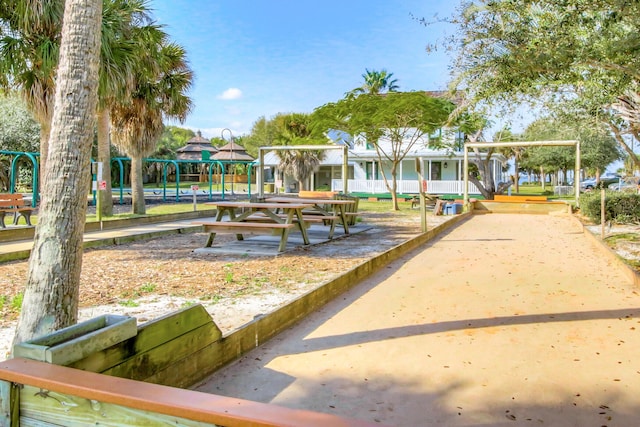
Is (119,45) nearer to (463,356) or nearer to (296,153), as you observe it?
(463,356)

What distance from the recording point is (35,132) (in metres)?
34.5

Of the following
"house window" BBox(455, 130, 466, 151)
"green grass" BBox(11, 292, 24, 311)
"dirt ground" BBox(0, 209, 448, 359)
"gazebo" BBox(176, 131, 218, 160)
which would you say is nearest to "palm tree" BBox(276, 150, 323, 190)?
"house window" BBox(455, 130, 466, 151)

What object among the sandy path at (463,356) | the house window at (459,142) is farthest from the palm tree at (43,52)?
the house window at (459,142)

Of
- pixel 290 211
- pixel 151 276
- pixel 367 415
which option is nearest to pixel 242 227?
pixel 290 211

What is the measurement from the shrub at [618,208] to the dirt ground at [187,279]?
362 inches

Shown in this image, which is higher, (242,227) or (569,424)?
(242,227)

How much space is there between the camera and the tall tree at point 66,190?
362 cm

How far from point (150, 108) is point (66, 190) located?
48.6 feet

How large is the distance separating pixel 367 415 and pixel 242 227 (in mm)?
6832

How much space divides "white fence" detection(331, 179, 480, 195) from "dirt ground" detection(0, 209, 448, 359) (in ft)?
73.6

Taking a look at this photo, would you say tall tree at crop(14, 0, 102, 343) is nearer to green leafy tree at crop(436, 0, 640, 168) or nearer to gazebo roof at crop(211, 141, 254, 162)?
green leafy tree at crop(436, 0, 640, 168)

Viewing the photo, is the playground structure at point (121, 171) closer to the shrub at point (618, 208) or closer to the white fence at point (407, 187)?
the white fence at point (407, 187)

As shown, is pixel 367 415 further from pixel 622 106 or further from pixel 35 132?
pixel 35 132

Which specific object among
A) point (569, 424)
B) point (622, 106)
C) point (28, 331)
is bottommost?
point (569, 424)
